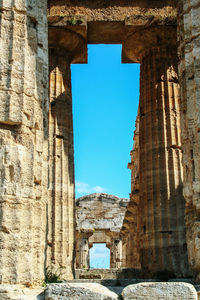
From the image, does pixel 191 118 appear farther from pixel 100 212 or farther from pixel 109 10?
pixel 100 212

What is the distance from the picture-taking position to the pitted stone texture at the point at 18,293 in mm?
6820

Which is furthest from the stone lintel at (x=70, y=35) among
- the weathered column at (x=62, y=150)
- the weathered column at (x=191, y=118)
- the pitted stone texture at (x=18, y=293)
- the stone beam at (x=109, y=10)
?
the pitted stone texture at (x=18, y=293)

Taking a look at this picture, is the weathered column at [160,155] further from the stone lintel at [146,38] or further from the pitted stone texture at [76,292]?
the pitted stone texture at [76,292]

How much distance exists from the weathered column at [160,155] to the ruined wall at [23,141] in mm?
7729

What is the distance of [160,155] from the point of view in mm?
16312

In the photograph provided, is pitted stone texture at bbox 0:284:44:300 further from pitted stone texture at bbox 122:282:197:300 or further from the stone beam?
the stone beam

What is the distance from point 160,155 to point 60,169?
3.48 meters

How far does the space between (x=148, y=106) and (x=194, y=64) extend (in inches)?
321

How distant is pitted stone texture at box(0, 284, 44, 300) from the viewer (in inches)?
269

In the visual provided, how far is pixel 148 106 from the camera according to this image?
17297mm

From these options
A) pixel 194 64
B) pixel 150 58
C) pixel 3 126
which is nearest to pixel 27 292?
pixel 3 126

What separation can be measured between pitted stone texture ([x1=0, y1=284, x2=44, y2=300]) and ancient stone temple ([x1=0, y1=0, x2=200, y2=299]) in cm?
17

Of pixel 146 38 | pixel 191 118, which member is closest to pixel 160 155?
pixel 146 38

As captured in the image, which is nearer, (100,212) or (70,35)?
(70,35)
